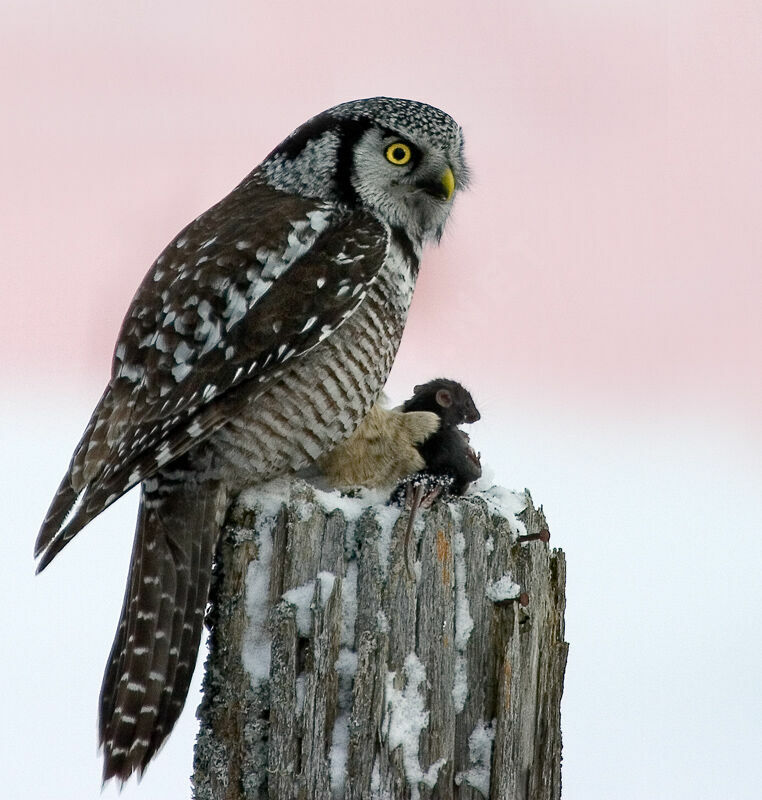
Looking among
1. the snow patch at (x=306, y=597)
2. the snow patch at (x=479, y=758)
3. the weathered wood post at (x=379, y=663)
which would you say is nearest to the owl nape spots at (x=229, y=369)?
the weathered wood post at (x=379, y=663)

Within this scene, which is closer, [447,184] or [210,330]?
[210,330]

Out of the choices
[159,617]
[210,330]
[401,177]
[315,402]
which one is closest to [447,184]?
[401,177]

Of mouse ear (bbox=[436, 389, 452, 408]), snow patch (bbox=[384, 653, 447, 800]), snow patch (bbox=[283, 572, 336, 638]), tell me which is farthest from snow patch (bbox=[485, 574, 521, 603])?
mouse ear (bbox=[436, 389, 452, 408])

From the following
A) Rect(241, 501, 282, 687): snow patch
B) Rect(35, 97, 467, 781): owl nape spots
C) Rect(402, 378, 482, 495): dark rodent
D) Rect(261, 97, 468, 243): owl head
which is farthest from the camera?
Rect(261, 97, 468, 243): owl head

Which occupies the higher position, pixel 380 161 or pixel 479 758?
pixel 380 161

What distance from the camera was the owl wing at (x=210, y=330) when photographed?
10.4 ft

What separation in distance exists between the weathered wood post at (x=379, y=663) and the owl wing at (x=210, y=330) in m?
0.44

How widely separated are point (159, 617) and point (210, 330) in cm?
91

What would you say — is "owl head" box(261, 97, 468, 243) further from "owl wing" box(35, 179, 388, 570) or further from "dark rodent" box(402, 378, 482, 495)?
"dark rodent" box(402, 378, 482, 495)

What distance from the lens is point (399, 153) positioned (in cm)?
390

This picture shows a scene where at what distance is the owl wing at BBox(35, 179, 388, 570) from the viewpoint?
3174mm

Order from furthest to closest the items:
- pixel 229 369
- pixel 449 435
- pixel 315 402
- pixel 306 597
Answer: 1. pixel 449 435
2. pixel 315 402
3. pixel 229 369
4. pixel 306 597

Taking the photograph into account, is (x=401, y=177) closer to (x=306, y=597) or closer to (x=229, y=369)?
(x=229, y=369)

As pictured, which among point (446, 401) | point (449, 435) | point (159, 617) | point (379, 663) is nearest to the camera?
point (379, 663)
